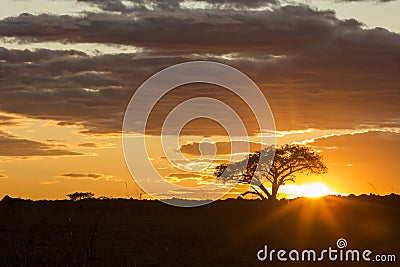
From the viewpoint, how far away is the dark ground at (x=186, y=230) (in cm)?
2612

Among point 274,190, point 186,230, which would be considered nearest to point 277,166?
point 274,190

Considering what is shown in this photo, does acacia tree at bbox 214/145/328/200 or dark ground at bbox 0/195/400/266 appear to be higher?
acacia tree at bbox 214/145/328/200

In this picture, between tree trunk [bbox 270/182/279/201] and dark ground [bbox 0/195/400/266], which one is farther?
tree trunk [bbox 270/182/279/201]

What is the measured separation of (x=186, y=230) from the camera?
35.0m

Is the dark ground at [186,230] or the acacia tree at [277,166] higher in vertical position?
the acacia tree at [277,166]

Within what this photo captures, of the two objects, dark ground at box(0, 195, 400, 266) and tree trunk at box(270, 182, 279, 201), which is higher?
tree trunk at box(270, 182, 279, 201)

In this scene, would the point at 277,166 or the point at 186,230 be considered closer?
the point at 186,230

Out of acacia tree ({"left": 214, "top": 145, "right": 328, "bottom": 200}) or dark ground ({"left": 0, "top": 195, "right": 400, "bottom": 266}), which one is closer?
dark ground ({"left": 0, "top": 195, "right": 400, "bottom": 266})

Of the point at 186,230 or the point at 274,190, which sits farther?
the point at 274,190

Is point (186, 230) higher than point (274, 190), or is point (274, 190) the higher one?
point (274, 190)

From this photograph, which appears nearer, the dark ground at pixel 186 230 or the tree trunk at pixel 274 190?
the dark ground at pixel 186 230

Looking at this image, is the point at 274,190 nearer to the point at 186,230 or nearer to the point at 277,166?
the point at 277,166

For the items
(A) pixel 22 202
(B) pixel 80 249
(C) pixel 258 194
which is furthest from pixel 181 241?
(C) pixel 258 194

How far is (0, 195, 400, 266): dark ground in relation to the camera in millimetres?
26125
